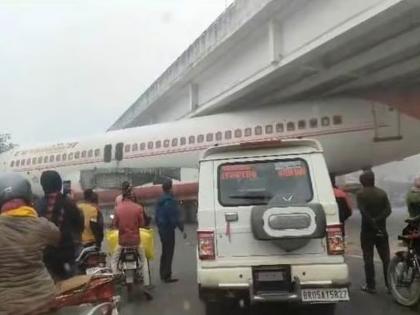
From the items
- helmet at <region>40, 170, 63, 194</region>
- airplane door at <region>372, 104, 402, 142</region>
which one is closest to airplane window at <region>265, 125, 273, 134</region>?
airplane door at <region>372, 104, 402, 142</region>

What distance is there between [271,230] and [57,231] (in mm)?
3089

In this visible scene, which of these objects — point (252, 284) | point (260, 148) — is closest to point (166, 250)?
point (260, 148)

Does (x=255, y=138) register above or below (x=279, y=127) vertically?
below

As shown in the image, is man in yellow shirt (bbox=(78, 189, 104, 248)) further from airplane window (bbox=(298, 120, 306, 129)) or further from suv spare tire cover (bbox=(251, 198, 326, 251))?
airplane window (bbox=(298, 120, 306, 129))

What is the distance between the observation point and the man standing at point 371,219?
27.0ft

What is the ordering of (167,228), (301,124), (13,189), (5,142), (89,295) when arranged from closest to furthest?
1. (13,189)
2. (89,295)
3. (167,228)
4. (301,124)
5. (5,142)

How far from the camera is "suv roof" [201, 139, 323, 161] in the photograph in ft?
22.9

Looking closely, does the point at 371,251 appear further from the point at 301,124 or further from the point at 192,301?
the point at 301,124

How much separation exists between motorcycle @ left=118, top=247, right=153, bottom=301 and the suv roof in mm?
2150

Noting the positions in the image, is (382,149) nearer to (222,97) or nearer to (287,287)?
(222,97)

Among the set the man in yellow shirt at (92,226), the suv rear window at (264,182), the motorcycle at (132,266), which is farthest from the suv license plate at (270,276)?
the man in yellow shirt at (92,226)

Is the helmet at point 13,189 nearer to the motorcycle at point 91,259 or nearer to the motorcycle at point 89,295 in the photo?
the motorcycle at point 89,295

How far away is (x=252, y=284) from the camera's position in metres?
6.27

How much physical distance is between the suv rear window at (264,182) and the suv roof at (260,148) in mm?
135
